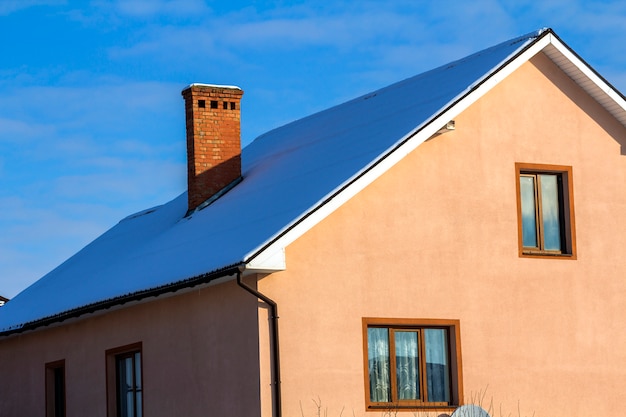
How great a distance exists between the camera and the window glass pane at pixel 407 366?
20406 mm

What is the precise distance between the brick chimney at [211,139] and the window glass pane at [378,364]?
6.04 m

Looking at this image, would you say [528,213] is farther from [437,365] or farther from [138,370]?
[138,370]

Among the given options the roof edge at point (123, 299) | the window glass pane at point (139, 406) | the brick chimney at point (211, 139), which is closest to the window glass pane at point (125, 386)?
the window glass pane at point (139, 406)

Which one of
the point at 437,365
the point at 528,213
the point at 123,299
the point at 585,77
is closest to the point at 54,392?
the point at 123,299

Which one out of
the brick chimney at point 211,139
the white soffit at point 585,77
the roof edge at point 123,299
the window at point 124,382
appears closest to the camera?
the roof edge at point 123,299

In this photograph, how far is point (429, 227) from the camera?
20.9 meters

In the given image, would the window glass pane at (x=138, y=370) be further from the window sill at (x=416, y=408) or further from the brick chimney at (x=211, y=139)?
the window sill at (x=416, y=408)

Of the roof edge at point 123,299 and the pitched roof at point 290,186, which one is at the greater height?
the pitched roof at point 290,186

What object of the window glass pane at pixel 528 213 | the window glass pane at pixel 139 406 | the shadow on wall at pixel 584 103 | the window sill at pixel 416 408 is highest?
the shadow on wall at pixel 584 103

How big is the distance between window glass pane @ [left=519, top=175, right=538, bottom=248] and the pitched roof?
184 cm

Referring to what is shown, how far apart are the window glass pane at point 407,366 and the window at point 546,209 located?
253 cm

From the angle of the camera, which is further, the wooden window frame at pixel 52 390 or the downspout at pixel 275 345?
the wooden window frame at pixel 52 390

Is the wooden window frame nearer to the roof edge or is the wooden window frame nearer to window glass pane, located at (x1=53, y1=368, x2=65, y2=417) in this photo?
window glass pane, located at (x1=53, y1=368, x2=65, y2=417)

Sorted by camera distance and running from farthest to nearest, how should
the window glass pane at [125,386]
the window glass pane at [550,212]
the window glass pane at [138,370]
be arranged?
the window glass pane at [125,386] < the window glass pane at [138,370] < the window glass pane at [550,212]
